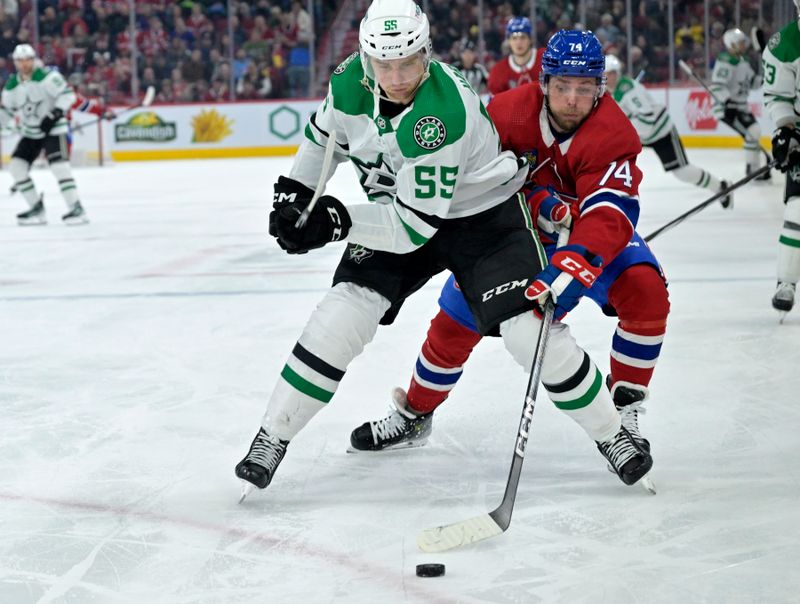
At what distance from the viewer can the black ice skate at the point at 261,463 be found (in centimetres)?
212

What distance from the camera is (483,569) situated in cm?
179

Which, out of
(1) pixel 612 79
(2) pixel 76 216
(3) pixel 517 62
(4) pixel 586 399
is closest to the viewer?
(4) pixel 586 399

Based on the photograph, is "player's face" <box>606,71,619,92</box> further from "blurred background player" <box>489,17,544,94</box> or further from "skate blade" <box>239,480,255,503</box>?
"skate blade" <box>239,480,255,503</box>

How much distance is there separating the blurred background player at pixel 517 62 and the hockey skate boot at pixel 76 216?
2748mm

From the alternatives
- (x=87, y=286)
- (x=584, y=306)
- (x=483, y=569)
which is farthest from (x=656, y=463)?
(x=87, y=286)

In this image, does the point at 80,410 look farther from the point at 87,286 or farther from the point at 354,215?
the point at 87,286

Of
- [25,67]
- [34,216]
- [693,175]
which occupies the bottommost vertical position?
[34,216]

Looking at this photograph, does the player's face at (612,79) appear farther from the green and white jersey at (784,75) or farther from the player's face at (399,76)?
the player's face at (399,76)

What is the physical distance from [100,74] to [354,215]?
12.2 meters

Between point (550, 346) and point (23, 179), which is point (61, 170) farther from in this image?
point (550, 346)

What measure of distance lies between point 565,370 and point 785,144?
6.00ft

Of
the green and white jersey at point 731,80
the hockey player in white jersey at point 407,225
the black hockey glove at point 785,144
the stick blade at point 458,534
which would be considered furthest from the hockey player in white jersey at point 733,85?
the stick blade at point 458,534

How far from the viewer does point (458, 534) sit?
1885mm

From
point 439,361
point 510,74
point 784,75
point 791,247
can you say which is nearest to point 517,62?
point 510,74
